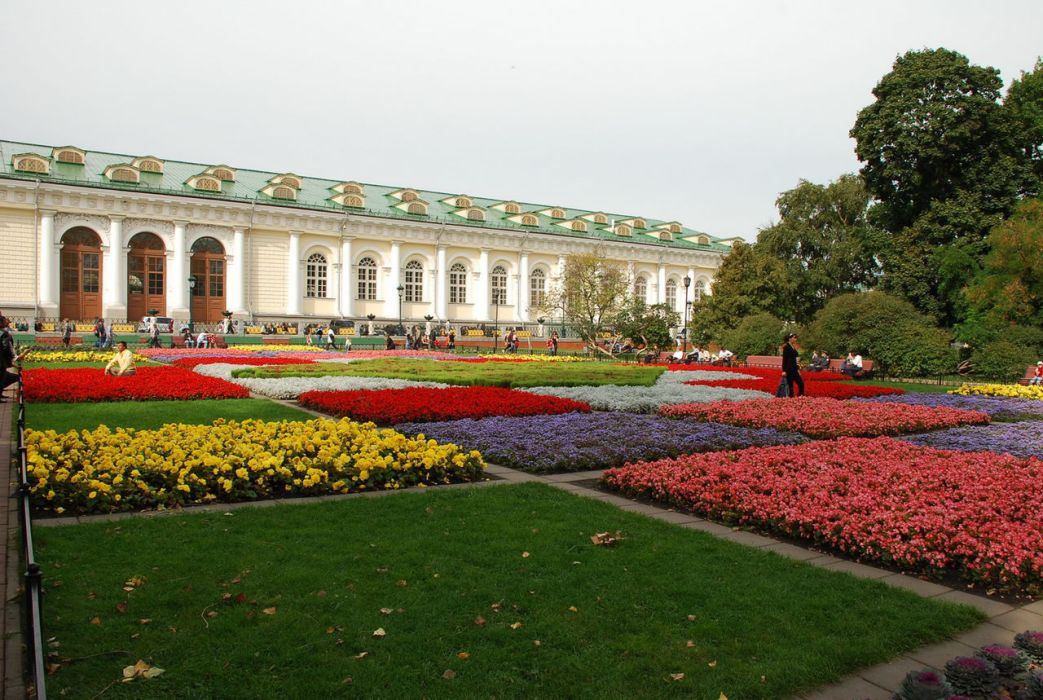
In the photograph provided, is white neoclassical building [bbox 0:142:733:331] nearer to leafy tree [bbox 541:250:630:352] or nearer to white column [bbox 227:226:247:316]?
white column [bbox 227:226:247:316]

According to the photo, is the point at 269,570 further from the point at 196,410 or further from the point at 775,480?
the point at 196,410

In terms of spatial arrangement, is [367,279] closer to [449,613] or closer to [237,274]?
[237,274]

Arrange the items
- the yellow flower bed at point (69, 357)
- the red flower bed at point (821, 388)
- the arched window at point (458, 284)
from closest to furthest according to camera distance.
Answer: the red flower bed at point (821, 388)
the yellow flower bed at point (69, 357)
the arched window at point (458, 284)

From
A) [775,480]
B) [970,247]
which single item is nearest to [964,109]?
[970,247]

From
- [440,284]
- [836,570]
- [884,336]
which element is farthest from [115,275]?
[836,570]

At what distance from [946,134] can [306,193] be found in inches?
1603

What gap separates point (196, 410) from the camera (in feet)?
42.7

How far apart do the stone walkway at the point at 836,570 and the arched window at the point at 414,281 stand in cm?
4890

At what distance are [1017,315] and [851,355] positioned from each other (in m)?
6.39

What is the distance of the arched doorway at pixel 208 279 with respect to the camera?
4856cm

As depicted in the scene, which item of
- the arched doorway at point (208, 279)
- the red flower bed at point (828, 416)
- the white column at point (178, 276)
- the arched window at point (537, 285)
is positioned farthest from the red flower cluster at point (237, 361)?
the arched window at point (537, 285)

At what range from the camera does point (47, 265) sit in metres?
43.1

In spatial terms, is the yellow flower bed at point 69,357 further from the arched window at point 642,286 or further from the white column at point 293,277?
the arched window at point 642,286

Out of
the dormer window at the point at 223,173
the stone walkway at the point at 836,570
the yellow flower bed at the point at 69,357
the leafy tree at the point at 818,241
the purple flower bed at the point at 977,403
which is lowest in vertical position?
the stone walkway at the point at 836,570
